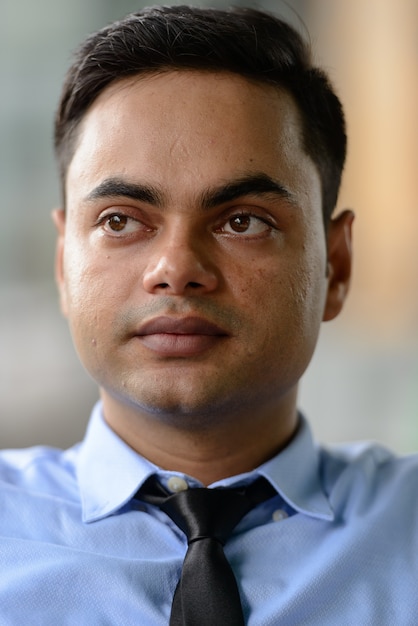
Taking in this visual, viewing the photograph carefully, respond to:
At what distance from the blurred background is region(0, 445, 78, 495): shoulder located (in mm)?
2163

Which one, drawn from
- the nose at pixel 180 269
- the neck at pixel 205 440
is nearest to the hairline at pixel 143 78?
the nose at pixel 180 269

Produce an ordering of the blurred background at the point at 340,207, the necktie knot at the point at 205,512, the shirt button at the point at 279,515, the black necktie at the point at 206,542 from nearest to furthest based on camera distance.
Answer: the black necktie at the point at 206,542 < the necktie knot at the point at 205,512 < the shirt button at the point at 279,515 < the blurred background at the point at 340,207

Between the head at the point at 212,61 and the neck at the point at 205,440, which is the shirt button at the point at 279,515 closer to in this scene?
the neck at the point at 205,440

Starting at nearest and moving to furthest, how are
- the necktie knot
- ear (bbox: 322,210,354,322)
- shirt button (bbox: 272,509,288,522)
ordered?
the necktie knot
shirt button (bbox: 272,509,288,522)
ear (bbox: 322,210,354,322)

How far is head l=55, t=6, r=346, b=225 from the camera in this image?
1427 mm

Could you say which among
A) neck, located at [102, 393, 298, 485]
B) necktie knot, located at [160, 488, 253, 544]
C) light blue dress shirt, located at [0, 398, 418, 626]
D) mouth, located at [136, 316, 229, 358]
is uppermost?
mouth, located at [136, 316, 229, 358]

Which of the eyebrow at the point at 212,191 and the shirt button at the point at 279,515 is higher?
the eyebrow at the point at 212,191

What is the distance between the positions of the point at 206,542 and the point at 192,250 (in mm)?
444

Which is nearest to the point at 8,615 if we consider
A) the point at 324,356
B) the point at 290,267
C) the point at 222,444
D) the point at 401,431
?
the point at 222,444

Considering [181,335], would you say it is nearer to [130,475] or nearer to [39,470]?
[130,475]

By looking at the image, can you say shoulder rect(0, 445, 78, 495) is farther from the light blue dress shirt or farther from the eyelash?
the eyelash

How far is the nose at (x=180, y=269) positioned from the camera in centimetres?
128

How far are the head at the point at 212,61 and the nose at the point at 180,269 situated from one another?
1.01 feet

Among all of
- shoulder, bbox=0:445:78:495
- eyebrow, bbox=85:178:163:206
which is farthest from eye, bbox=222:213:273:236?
shoulder, bbox=0:445:78:495
